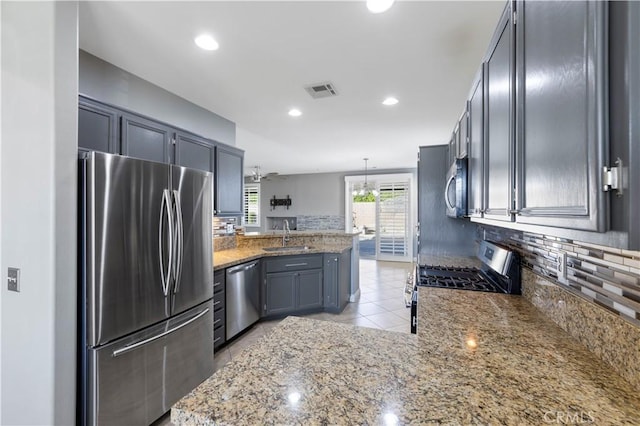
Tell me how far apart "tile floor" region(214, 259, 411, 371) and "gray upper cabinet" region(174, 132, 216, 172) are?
1873 mm

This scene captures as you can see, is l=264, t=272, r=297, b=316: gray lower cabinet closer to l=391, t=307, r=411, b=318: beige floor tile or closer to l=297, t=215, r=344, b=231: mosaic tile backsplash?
l=391, t=307, r=411, b=318: beige floor tile

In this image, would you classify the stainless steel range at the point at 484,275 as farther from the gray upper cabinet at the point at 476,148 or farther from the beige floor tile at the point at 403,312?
the beige floor tile at the point at 403,312

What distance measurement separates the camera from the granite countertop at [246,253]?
2.89 meters

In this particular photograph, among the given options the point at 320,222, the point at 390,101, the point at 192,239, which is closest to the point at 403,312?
the point at 390,101

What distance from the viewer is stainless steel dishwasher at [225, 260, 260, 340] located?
290 cm

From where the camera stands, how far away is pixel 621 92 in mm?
494

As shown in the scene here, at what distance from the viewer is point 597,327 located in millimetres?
934

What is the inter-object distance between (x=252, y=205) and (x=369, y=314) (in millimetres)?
6876

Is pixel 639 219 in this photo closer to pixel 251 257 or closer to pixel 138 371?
pixel 138 371

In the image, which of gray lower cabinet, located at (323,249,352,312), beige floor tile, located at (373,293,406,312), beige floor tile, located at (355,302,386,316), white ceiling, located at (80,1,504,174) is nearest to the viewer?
white ceiling, located at (80,1,504,174)

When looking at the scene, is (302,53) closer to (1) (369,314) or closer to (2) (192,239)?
(2) (192,239)

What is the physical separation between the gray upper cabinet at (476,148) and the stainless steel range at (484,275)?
361 millimetres

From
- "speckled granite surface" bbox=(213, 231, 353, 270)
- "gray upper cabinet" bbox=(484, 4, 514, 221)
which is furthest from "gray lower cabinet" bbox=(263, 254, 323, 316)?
"gray upper cabinet" bbox=(484, 4, 514, 221)

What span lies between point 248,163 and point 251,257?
14.3ft
